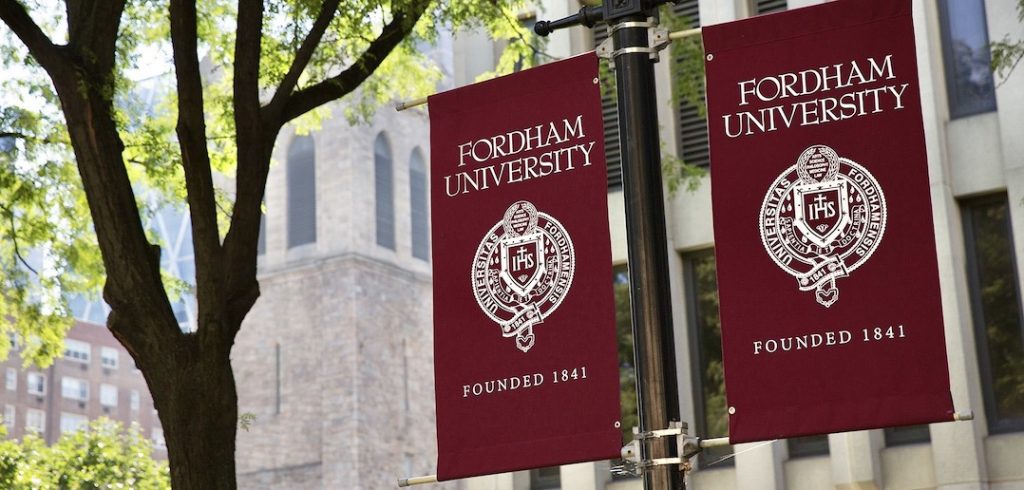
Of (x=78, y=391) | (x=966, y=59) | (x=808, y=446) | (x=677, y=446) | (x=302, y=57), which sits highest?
(x=78, y=391)

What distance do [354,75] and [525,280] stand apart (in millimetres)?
6651

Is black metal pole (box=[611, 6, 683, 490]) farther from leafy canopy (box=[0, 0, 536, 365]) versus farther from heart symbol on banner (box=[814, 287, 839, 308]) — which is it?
leafy canopy (box=[0, 0, 536, 365])

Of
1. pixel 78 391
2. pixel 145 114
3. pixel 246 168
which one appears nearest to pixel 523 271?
pixel 246 168

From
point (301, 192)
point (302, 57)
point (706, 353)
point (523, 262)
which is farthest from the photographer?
point (301, 192)

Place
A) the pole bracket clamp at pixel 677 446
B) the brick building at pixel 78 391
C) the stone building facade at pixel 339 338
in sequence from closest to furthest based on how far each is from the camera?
the pole bracket clamp at pixel 677 446, the stone building facade at pixel 339 338, the brick building at pixel 78 391

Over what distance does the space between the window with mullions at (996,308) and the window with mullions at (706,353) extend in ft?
11.0

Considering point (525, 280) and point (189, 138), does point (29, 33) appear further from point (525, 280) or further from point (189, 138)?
point (525, 280)

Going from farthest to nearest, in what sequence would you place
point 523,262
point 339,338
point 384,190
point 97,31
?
point 384,190 < point 339,338 < point 97,31 < point 523,262

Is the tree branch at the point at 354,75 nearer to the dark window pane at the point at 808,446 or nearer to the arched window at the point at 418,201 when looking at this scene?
the dark window pane at the point at 808,446

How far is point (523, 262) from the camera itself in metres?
6.63

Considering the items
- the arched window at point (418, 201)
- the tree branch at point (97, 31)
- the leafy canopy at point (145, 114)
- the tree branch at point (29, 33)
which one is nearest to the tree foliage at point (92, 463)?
the leafy canopy at point (145, 114)

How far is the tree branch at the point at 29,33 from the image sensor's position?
11430mm

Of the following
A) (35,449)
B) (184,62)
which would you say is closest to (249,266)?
(184,62)

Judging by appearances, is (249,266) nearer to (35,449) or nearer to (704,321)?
(704,321)
